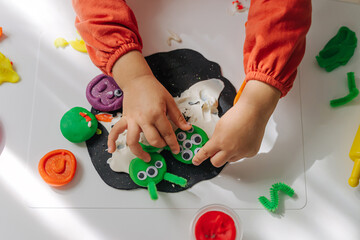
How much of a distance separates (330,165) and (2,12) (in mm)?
734

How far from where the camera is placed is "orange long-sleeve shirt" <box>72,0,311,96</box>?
0.61 m

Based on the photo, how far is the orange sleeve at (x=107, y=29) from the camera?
0.62 meters

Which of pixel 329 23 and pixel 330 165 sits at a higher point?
pixel 329 23

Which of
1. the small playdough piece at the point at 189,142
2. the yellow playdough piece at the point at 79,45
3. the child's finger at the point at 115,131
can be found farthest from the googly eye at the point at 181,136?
the yellow playdough piece at the point at 79,45

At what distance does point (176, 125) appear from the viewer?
656 mm

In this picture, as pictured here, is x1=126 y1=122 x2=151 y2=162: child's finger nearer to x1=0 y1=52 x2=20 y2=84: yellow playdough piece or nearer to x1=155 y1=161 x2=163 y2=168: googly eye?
x1=155 y1=161 x2=163 y2=168: googly eye

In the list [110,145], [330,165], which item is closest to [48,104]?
[110,145]

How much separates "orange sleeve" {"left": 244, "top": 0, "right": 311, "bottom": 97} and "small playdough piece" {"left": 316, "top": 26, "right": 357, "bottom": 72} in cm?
14

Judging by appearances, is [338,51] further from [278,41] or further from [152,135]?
[152,135]

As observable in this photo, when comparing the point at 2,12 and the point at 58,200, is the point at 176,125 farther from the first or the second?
the point at 2,12

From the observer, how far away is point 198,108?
69 centimetres

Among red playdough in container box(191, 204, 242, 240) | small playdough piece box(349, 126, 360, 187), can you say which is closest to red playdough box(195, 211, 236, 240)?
red playdough in container box(191, 204, 242, 240)

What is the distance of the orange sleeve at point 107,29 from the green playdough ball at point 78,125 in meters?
0.09

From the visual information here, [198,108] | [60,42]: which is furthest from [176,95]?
[60,42]
